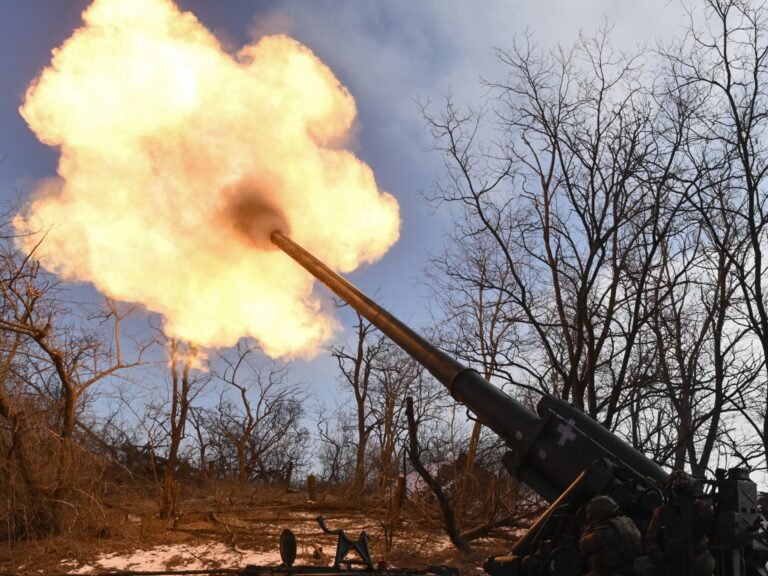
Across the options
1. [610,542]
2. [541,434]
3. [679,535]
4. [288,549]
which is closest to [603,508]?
[610,542]

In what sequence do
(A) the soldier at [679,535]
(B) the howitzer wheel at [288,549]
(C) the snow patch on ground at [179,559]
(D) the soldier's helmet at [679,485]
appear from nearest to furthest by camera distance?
1. (A) the soldier at [679,535]
2. (D) the soldier's helmet at [679,485]
3. (B) the howitzer wheel at [288,549]
4. (C) the snow patch on ground at [179,559]

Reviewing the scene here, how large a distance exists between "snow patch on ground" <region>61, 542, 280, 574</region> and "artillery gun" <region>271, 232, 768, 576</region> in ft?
21.7

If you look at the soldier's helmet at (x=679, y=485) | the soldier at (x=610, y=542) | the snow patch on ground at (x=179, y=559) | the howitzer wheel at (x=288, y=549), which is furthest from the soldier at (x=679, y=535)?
the snow patch on ground at (x=179, y=559)

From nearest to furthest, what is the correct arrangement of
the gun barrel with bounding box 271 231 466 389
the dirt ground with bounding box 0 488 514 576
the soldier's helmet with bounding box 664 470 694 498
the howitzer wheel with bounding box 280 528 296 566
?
the soldier's helmet with bounding box 664 470 694 498, the howitzer wheel with bounding box 280 528 296 566, the gun barrel with bounding box 271 231 466 389, the dirt ground with bounding box 0 488 514 576

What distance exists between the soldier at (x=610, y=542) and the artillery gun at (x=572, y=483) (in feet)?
0.81

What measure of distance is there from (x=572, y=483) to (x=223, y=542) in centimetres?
957

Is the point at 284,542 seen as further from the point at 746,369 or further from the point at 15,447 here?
the point at 746,369

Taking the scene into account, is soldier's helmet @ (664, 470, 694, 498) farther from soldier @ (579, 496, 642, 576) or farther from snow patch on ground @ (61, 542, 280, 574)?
snow patch on ground @ (61, 542, 280, 574)

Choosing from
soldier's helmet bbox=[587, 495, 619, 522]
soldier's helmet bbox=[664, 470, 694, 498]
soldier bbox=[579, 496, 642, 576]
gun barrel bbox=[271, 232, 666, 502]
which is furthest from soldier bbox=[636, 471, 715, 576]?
gun barrel bbox=[271, 232, 666, 502]

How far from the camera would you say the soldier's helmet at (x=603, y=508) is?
530 cm

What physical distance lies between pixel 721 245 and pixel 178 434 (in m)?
14.8

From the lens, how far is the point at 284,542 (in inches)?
249

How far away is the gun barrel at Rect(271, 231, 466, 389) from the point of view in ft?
26.3

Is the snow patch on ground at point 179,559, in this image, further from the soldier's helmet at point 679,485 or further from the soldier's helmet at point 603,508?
the soldier's helmet at point 679,485
